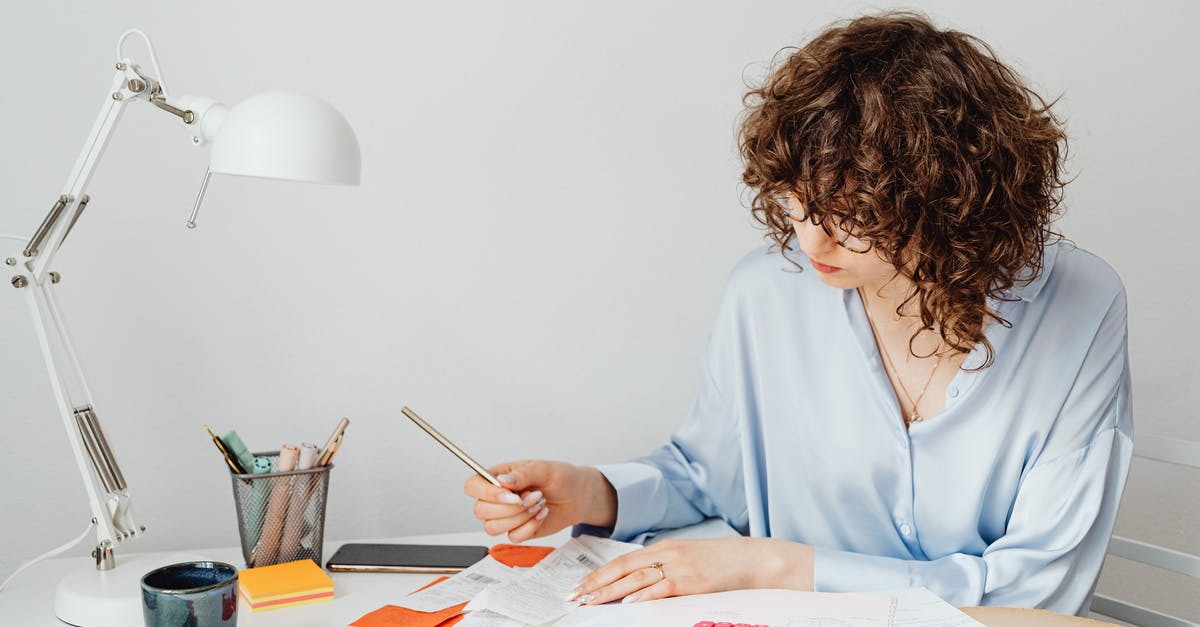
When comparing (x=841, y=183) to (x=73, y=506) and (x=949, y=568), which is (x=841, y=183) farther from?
(x=73, y=506)

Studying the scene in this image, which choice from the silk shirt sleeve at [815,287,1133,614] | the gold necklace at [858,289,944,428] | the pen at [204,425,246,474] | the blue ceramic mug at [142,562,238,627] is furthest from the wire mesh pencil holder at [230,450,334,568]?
the gold necklace at [858,289,944,428]

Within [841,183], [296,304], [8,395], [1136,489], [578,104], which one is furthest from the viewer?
[1136,489]

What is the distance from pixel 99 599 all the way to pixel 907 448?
2.86 feet

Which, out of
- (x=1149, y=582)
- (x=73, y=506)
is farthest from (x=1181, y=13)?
(x=73, y=506)

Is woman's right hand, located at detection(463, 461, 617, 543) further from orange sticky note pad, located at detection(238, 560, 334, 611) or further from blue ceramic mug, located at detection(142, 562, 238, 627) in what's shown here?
blue ceramic mug, located at detection(142, 562, 238, 627)

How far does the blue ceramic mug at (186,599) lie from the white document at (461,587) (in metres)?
0.21

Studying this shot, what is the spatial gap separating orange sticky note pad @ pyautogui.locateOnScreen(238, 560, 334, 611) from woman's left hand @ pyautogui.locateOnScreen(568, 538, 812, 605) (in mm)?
283

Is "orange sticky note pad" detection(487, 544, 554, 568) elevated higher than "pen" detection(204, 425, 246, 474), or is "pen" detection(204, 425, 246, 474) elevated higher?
"pen" detection(204, 425, 246, 474)

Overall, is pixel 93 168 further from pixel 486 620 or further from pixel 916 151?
pixel 916 151

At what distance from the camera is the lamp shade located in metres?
0.97

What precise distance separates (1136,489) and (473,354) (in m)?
1.09

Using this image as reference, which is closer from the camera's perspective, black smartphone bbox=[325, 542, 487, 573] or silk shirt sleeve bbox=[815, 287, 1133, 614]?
silk shirt sleeve bbox=[815, 287, 1133, 614]

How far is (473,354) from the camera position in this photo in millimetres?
1531

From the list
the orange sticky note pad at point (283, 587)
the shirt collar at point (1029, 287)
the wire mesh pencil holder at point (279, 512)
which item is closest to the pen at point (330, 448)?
the wire mesh pencil holder at point (279, 512)
